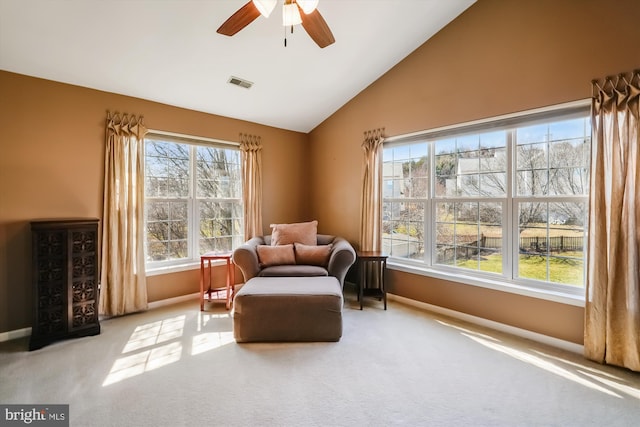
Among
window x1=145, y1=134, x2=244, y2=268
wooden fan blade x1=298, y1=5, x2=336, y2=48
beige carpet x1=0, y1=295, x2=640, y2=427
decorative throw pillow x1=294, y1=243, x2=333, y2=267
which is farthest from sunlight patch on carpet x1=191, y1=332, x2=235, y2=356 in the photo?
wooden fan blade x1=298, y1=5, x2=336, y2=48

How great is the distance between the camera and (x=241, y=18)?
191cm

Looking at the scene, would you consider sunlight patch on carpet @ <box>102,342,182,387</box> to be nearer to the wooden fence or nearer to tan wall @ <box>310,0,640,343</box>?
tan wall @ <box>310,0,640,343</box>

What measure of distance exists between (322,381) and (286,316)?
696 millimetres

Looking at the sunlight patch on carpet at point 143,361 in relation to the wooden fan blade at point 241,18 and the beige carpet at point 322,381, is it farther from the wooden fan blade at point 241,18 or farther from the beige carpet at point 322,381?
the wooden fan blade at point 241,18

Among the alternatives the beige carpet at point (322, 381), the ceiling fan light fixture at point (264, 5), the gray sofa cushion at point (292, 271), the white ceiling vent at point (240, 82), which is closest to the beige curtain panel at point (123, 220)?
the beige carpet at point (322, 381)

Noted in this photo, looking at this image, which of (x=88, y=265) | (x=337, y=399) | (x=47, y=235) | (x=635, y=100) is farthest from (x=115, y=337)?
(x=635, y=100)

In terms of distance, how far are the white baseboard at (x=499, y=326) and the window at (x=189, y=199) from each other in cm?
264

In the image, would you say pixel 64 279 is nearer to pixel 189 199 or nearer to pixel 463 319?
pixel 189 199

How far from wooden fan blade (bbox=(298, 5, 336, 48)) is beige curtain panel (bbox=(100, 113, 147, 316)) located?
2351mm

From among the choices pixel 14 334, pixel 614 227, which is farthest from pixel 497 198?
pixel 14 334

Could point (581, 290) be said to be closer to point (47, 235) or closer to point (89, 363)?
point (89, 363)

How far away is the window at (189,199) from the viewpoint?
11.4ft

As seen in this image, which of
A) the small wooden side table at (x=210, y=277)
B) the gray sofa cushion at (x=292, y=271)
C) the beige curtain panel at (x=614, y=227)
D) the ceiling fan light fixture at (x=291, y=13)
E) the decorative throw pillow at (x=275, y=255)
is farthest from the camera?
the decorative throw pillow at (x=275, y=255)

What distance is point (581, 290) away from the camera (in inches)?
95.9
